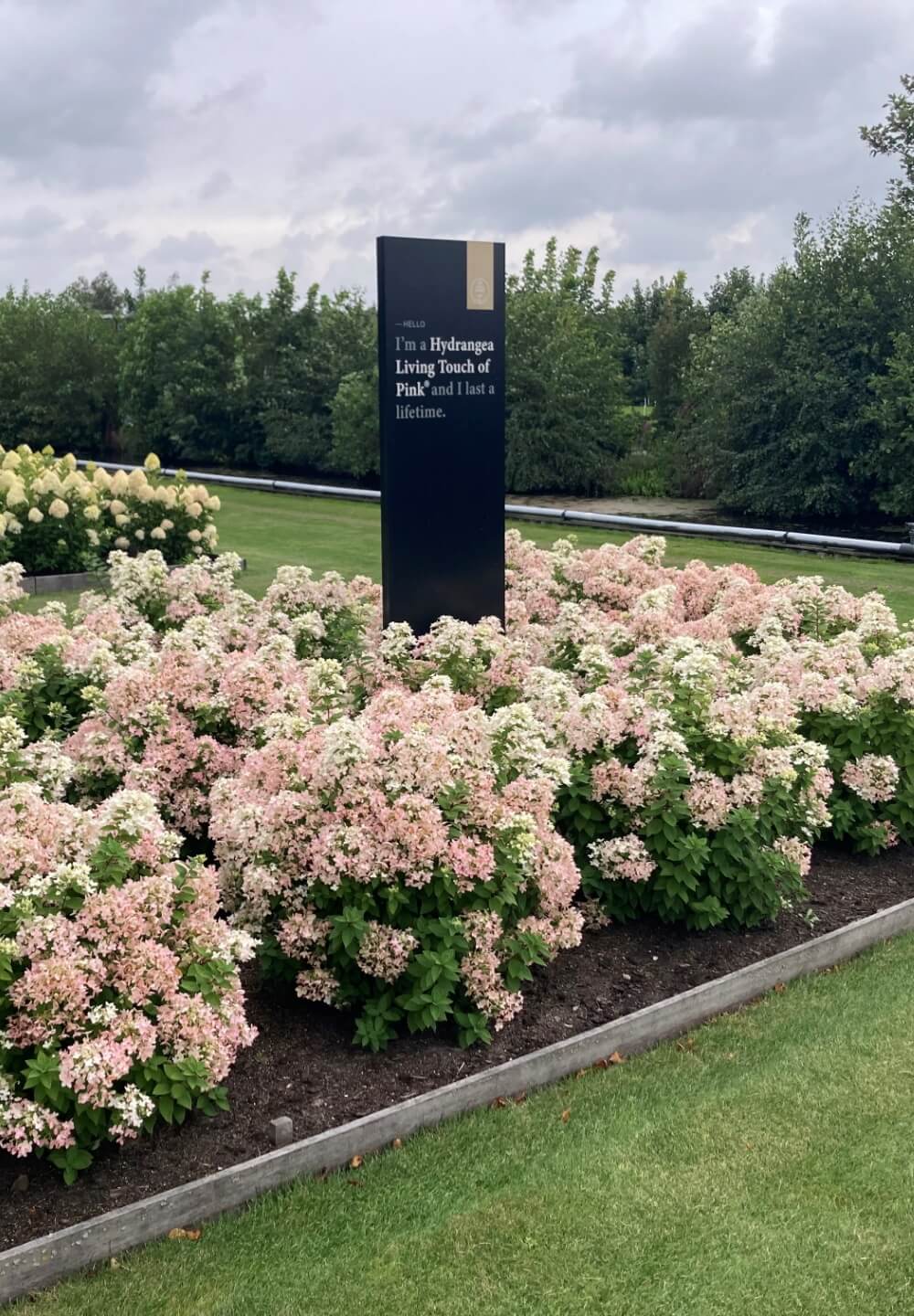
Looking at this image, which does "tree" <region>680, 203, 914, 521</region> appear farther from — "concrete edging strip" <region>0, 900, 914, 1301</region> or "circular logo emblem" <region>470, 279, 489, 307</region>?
"concrete edging strip" <region>0, 900, 914, 1301</region>

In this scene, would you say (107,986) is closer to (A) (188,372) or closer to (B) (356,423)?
(B) (356,423)

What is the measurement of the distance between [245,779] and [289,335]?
87.6 ft

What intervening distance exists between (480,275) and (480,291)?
3.7 inches

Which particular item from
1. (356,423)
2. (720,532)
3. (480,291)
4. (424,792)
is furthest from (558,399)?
(424,792)

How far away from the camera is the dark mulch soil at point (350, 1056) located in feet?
11.8

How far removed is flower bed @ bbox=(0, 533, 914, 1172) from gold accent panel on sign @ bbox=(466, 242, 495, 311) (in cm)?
206

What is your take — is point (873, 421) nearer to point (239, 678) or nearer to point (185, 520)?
point (185, 520)

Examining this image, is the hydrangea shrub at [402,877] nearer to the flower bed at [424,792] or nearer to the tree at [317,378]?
the flower bed at [424,792]

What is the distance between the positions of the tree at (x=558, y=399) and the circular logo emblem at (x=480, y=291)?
15534 millimetres

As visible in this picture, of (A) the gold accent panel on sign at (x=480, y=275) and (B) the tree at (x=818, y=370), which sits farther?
(B) the tree at (x=818, y=370)

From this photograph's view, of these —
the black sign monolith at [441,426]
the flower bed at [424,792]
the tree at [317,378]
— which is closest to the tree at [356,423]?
the tree at [317,378]

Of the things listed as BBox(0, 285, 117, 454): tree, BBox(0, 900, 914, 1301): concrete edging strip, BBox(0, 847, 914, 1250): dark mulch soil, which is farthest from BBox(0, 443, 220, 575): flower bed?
BBox(0, 285, 117, 454): tree

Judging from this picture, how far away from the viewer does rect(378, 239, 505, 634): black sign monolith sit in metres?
7.77

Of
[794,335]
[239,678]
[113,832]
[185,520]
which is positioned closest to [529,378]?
[794,335]
